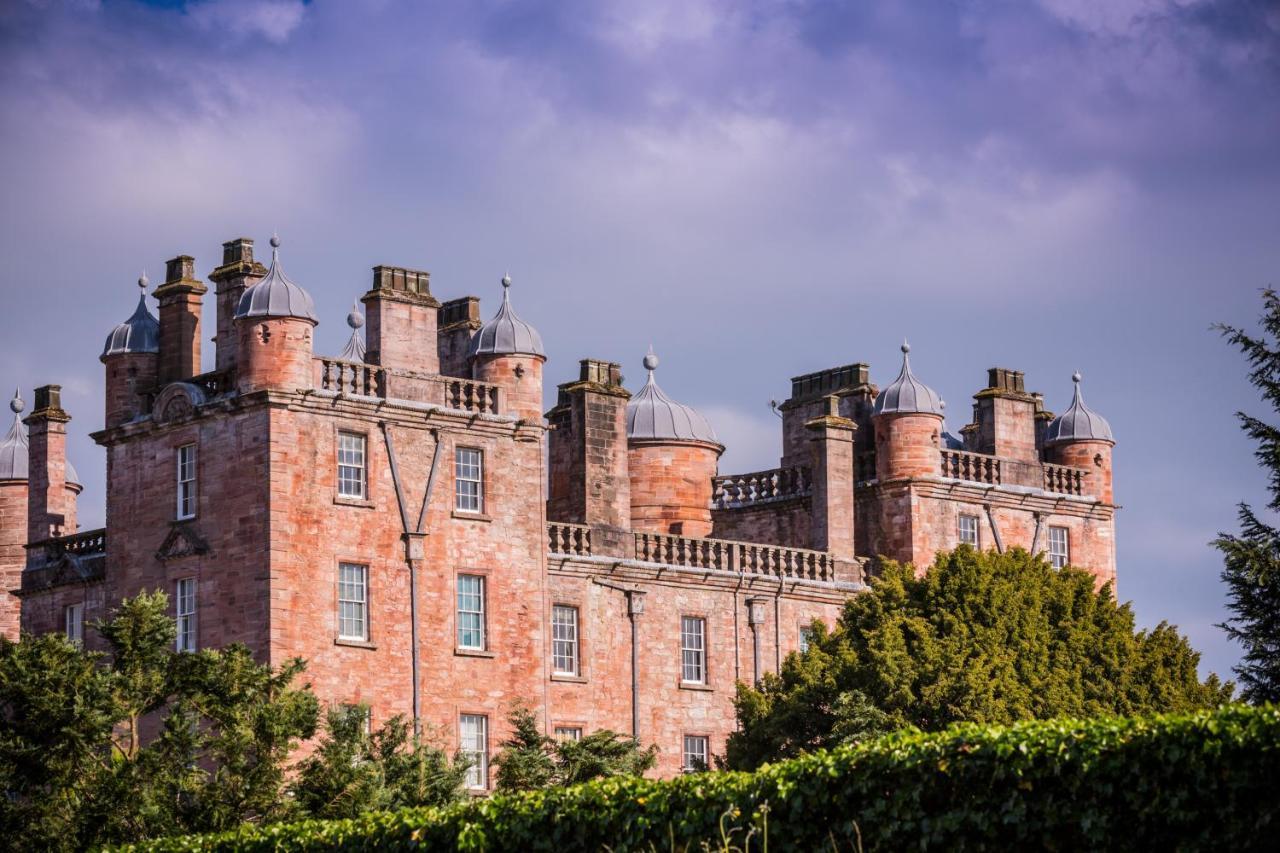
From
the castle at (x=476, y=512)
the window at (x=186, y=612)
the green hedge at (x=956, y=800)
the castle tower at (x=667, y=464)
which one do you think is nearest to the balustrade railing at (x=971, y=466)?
the castle at (x=476, y=512)

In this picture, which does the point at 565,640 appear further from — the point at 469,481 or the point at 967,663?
the point at 967,663

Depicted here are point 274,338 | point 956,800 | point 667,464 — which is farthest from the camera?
point 667,464

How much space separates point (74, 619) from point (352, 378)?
12.5m

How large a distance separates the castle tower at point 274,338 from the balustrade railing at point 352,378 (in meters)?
0.48

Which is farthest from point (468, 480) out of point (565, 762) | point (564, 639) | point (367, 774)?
point (367, 774)

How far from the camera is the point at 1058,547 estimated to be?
7138cm

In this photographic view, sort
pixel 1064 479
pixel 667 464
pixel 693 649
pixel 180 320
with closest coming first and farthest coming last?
pixel 180 320 < pixel 693 649 < pixel 667 464 < pixel 1064 479

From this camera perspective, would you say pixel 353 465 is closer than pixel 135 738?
No

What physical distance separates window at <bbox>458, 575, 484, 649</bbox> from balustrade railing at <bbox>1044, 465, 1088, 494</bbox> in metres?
20.1

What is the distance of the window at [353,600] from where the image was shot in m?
56.0

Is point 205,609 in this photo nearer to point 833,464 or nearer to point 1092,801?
point 833,464

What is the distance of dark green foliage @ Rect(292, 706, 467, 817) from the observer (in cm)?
4491

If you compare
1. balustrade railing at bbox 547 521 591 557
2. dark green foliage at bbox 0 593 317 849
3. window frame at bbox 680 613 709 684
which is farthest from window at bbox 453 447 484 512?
dark green foliage at bbox 0 593 317 849

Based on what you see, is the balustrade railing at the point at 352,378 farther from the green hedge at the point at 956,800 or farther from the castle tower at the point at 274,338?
the green hedge at the point at 956,800
